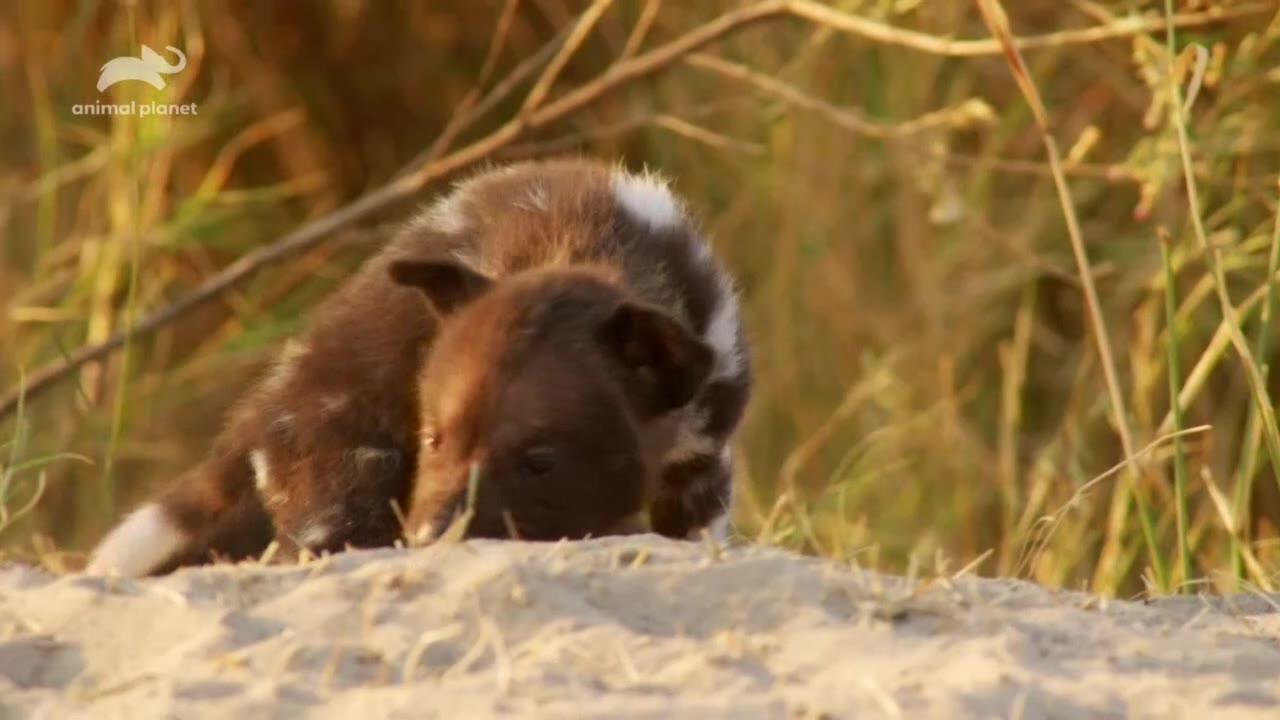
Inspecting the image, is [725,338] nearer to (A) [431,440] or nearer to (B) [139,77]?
(A) [431,440]

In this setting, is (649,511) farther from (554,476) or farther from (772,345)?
(772,345)

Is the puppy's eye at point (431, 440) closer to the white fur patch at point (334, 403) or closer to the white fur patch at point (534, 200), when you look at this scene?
the white fur patch at point (334, 403)

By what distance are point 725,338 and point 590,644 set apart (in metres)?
2.30

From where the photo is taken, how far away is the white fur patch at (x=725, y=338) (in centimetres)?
511

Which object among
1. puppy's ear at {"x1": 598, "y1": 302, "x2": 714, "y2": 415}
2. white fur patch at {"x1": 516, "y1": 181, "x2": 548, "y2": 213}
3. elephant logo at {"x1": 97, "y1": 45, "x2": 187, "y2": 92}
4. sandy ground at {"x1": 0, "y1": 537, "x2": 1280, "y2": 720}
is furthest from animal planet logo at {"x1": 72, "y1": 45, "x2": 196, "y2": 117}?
sandy ground at {"x1": 0, "y1": 537, "x2": 1280, "y2": 720}

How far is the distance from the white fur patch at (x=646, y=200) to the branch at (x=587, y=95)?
127 cm

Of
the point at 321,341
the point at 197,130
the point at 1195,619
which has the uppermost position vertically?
the point at 197,130

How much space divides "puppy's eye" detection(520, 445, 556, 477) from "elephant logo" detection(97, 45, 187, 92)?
3433mm

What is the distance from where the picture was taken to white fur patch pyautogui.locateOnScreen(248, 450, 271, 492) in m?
5.02

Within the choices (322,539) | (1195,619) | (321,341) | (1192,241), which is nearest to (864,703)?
(1195,619)

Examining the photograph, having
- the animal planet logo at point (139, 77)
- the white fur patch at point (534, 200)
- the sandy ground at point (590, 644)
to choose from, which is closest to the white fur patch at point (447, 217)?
the white fur patch at point (534, 200)

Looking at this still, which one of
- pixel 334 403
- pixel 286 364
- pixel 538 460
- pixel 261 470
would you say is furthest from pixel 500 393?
pixel 286 364

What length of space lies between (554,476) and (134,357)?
16.4 ft

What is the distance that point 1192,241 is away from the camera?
22.2ft
